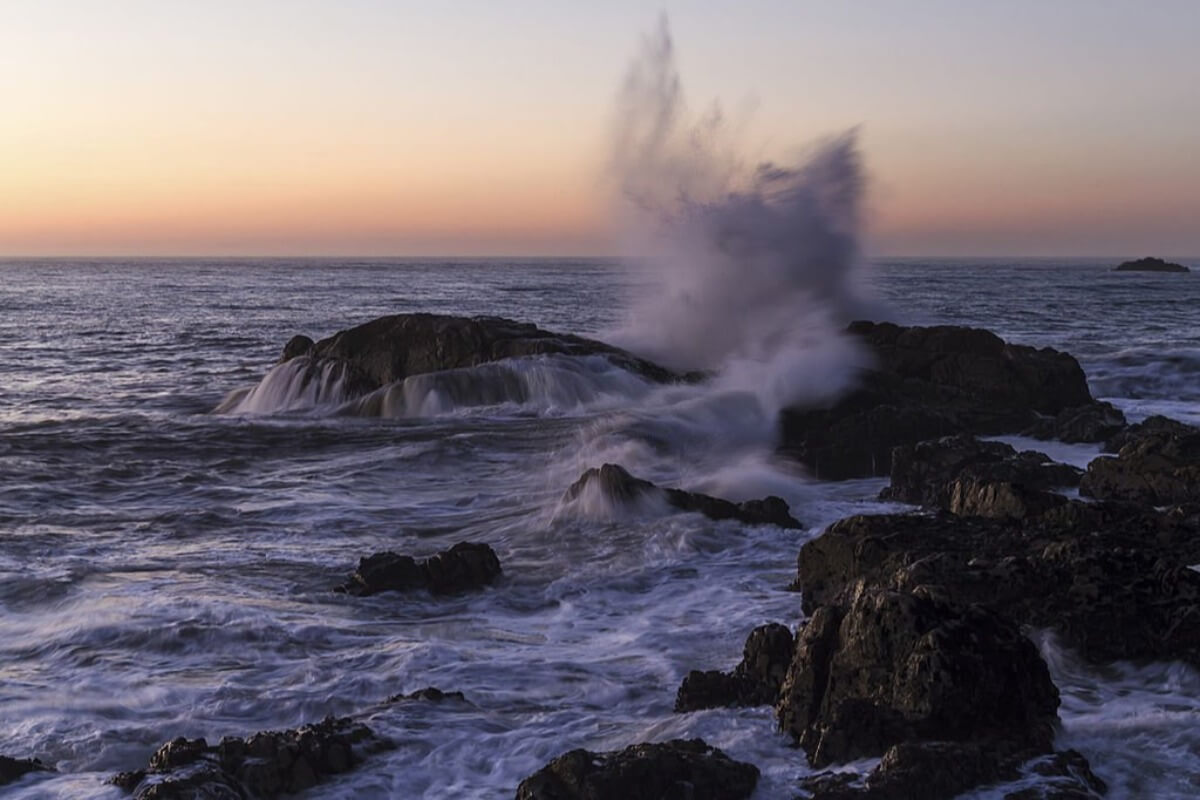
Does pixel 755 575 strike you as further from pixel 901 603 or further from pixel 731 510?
pixel 901 603

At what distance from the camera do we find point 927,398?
16531mm

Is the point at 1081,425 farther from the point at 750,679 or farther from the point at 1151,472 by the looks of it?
the point at 750,679

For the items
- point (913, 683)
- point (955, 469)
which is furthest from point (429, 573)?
point (955, 469)

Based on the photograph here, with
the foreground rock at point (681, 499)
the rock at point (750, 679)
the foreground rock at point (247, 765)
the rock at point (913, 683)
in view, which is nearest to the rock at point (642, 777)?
the rock at point (913, 683)

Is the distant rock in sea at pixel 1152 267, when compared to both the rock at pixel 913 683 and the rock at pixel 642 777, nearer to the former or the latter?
the rock at pixel 913 683

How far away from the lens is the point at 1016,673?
5531 millimetres

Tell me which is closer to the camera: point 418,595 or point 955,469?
point 418,595

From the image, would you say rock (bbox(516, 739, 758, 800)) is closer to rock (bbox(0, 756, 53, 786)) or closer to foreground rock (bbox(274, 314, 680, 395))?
rock (bbox(0, 756, 53, 786))

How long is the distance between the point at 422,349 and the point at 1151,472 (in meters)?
13.2

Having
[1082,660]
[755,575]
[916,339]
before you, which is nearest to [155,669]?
[755,575]

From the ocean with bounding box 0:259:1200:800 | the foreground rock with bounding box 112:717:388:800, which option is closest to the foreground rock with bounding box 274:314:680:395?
the ocean with bounding box 0:259:1200:800

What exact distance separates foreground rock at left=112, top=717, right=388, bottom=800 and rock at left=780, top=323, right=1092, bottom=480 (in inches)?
359

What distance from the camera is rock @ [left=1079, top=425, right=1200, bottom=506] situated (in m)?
10.6

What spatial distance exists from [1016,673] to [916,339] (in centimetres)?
1368
